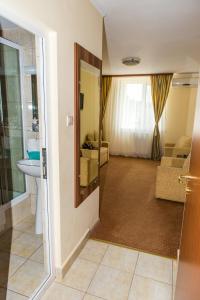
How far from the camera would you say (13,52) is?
249 cm

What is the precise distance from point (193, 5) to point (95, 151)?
68.0 inches

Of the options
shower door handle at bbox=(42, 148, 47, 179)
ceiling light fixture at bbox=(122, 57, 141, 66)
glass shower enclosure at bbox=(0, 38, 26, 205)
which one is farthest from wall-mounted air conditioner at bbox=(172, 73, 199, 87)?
shower door handle at bbox=(42, 148, 47, 179)

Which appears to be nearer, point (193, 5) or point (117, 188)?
point (193, 5)

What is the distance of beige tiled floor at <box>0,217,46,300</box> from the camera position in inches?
66.8

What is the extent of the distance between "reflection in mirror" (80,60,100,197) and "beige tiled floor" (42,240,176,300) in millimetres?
659

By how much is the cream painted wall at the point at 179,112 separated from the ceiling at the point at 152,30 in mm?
1453

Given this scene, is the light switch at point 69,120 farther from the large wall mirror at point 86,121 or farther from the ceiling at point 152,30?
the ceiling at point 152,30

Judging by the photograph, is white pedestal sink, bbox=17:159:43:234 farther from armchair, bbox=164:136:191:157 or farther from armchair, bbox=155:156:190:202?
armchair, bbox=164:136:191:157

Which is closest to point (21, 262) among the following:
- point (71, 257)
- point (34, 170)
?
point (71, 257)

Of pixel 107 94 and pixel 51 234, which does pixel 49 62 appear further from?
pixel 107 94

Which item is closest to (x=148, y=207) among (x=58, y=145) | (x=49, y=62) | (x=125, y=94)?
(x=58, y=145)

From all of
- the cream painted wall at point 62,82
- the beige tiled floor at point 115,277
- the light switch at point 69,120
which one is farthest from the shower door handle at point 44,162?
the beige tiled floor at point 115,277

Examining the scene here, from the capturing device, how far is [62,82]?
1607 mm

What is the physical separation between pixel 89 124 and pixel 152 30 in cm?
148
